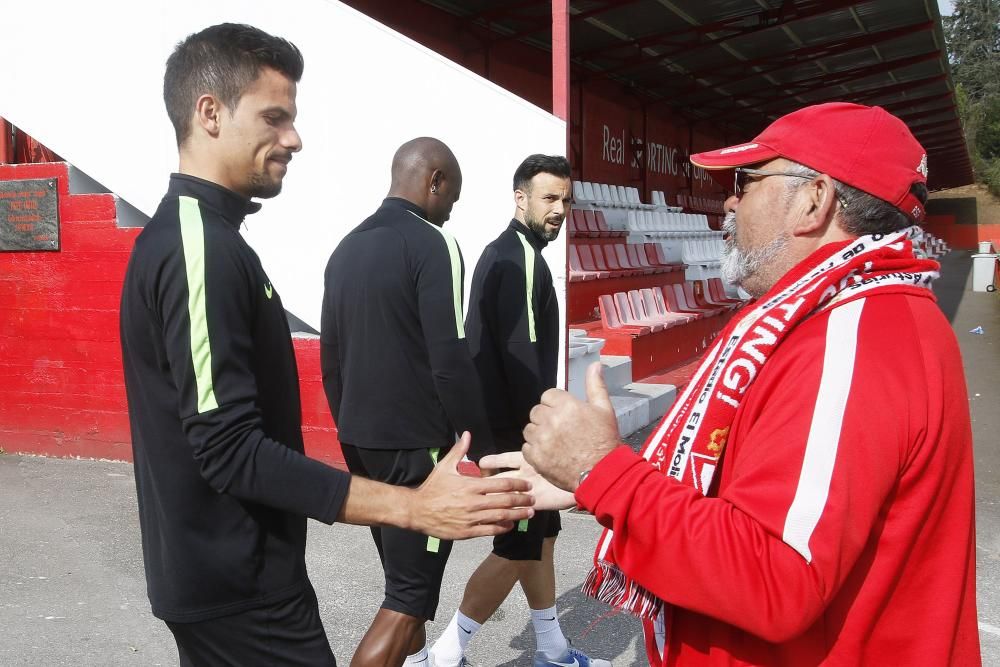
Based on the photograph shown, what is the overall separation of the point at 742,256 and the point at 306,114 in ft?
17.2

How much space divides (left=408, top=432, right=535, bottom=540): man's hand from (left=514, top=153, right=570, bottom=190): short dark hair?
2416 millimetres

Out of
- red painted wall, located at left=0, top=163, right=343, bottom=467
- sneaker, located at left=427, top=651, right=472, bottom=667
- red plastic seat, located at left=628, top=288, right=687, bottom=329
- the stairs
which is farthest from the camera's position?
red plastic seat, located at left=628, top=288, right=687, bottom=329

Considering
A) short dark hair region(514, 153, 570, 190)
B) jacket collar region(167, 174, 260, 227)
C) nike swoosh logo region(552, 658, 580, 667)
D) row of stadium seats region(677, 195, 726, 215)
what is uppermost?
row of stadium seats region(677, 195, 726, 215)

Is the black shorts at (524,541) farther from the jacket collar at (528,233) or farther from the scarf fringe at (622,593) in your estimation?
the scarf fringe at (622,593)

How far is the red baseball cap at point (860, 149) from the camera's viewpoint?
4.85 ft

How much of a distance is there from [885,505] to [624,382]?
745 centimetres

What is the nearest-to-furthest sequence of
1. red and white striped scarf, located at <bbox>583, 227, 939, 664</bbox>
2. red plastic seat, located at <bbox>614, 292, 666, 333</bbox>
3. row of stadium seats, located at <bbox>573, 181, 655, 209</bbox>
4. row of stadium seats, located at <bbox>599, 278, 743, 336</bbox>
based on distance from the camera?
red and white striped scarf, located at <bbox>583, 227, 939, 664</bbox>, row of stadium seats, located at <bbox>599, 278, 743, 336</bbox>, red plastic seat, located at <bbox>614, 292, 666, 333</bbox>, row of stadium seats, located at <bbox>573, 181, 655, 209</bbox>

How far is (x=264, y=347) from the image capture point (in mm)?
1884

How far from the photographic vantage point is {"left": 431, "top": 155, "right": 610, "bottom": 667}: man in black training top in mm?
3422

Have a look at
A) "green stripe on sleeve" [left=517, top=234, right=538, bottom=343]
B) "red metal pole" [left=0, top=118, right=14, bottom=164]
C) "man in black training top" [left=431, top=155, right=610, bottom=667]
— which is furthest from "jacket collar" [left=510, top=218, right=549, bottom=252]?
"red metal pole" [left=0, top=118, right=14, bottom=164]

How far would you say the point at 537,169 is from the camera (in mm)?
4086

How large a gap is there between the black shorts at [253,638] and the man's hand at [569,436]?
753 millimetres

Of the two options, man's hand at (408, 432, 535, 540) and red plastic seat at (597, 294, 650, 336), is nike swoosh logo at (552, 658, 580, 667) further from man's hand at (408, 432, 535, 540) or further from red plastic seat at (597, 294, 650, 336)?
red plastic seat at (597, 294, 650, 336)

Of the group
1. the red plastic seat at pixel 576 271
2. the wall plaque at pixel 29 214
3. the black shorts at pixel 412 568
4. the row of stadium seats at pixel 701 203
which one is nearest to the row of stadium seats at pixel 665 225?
the red plastic seat at pixel 576 271
